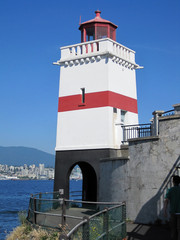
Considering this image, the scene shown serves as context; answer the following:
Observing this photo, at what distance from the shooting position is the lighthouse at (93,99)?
66.4 ft

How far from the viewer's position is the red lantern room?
2212cm

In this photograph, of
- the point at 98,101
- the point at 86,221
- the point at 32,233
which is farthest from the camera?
the point at 98,101

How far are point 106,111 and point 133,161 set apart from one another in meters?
6.05

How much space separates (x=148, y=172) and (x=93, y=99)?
7.90 m

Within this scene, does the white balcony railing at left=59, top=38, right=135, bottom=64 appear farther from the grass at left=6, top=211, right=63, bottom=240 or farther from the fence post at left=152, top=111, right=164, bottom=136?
the grass at left=6, top=211, right=63, bottom=240

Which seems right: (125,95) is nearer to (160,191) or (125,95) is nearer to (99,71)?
(99,71)

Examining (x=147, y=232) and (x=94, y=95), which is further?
(x=94, y=95)

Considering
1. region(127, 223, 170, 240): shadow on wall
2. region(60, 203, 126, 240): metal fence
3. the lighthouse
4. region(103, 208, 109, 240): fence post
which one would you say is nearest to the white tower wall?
the lighthouse

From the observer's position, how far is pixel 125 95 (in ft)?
72.0

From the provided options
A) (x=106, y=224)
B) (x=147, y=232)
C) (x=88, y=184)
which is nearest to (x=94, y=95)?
(x=88, y=184)

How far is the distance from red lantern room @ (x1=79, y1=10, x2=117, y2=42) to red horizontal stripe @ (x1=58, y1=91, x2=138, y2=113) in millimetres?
4035

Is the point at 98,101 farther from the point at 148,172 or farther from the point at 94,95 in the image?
the point at 148,172

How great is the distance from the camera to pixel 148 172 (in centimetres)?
1402

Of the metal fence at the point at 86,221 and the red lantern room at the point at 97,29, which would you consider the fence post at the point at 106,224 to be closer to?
the metal fence at the point at 86,221
